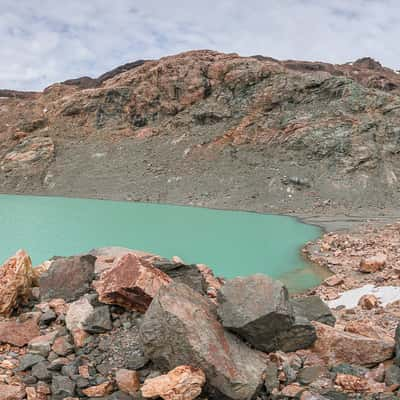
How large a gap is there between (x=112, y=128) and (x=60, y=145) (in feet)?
24.7

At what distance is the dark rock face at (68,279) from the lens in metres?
6.59

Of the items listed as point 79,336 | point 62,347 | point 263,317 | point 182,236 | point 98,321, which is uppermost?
point 182,236

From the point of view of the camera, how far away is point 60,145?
58500 millimetres

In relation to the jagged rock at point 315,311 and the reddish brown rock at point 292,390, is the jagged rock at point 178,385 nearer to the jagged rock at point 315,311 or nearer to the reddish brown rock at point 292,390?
the reddish brown rock at point 292,390

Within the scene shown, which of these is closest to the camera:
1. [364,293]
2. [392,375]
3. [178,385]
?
[178,385]

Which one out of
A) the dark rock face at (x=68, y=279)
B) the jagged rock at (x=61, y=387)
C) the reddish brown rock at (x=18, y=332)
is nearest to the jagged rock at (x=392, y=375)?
the jagged rock at (x=61, y=387)

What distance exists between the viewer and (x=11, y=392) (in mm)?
4512

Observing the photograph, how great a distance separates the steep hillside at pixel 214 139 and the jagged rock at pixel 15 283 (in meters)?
30.7

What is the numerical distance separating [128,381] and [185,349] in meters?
0.78

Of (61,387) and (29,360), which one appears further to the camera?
(29,360)

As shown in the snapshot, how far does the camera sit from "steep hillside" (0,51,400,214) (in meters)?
40.6

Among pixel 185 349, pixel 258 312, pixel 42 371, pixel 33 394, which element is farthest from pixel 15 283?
pixel 258 312

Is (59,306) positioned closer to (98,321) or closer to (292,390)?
(98,321)

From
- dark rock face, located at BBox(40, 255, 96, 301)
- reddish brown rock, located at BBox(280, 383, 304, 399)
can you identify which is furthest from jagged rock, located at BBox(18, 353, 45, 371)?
reddish brown rock, located at BBox(280, 383, 304, 399)
